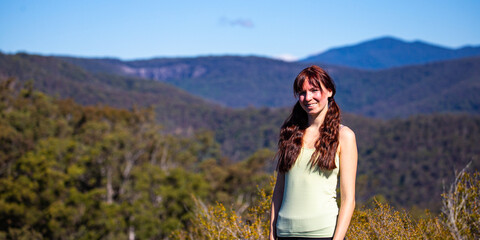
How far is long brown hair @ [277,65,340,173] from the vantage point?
3062mm

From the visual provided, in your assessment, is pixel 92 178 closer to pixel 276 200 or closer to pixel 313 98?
pixel 276 200

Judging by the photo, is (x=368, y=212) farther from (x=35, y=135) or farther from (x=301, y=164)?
(x=35, y=135)

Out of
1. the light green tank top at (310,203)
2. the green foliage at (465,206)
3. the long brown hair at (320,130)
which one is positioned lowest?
the green foliage at (465,206)

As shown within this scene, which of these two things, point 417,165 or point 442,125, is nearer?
point 417,165

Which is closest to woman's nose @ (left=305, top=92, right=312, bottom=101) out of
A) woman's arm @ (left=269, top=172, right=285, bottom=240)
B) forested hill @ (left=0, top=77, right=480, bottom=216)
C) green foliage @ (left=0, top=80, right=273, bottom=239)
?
woman's arm @ (left=269, top=172, right=285, bottom=240)

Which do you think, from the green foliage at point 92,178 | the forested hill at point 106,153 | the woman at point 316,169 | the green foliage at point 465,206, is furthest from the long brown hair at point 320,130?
the green foliage at point 92,178

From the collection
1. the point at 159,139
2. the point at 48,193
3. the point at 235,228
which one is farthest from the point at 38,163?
the point at 235,228

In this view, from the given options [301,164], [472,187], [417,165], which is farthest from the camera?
[417,165]

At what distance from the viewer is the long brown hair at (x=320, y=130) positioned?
3.06 meters

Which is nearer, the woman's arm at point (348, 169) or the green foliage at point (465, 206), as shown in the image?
the woman's arm at point (348, 169)

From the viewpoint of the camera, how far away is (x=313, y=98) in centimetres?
318

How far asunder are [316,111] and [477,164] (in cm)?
8455

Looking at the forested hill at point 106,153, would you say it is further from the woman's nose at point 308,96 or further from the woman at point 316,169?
the woman's nose at point 308,96

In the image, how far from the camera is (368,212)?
456 centimetres
